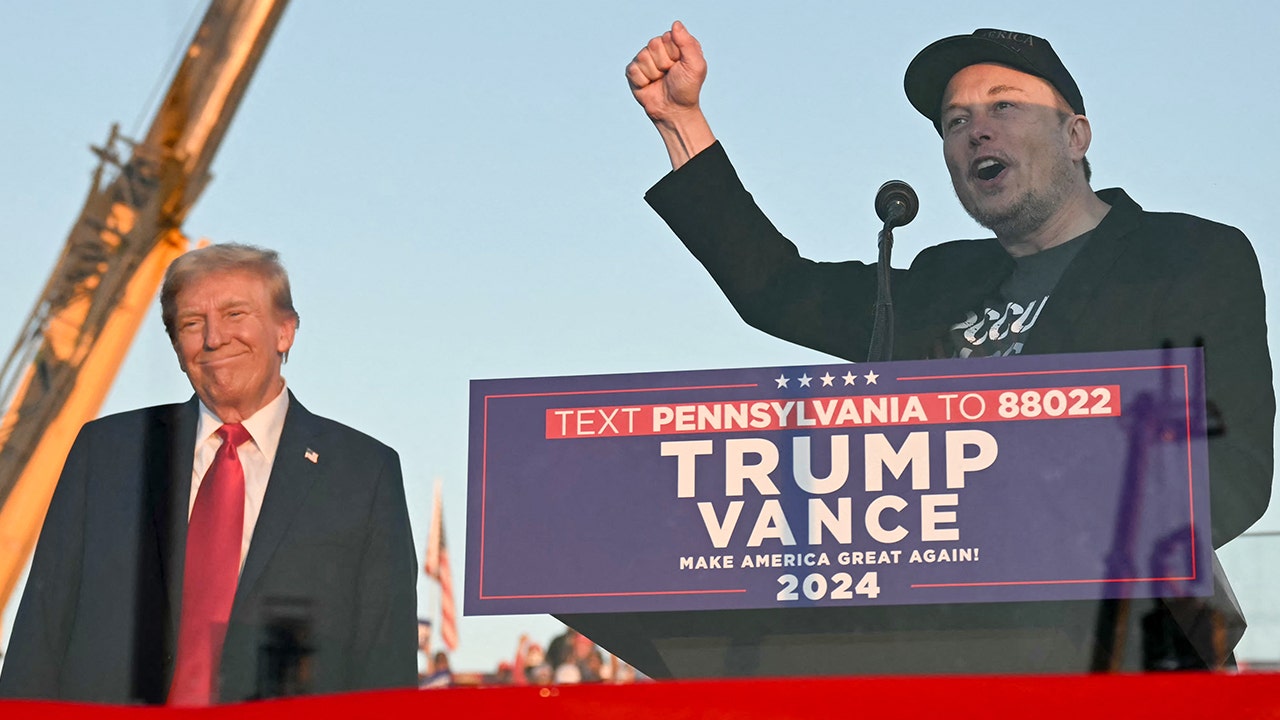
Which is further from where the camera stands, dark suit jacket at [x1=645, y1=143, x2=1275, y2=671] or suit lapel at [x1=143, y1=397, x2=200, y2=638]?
suit lapel at [x1=143, y1=397, x2=200, y2=638]

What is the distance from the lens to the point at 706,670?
461cm

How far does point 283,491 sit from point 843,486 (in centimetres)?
144

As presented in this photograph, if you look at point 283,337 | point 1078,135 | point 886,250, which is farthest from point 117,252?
point 1078,135

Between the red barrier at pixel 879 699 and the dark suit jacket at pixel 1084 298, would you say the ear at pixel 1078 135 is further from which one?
the red barrier at pixel 879 699

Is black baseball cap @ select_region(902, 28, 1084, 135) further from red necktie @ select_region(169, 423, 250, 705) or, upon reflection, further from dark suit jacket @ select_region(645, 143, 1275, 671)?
red necktie @ select_region(169, 423, 250, 705)

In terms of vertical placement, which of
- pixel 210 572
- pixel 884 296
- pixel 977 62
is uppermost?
pixel 977 62

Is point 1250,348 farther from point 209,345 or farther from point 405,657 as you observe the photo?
point 209,345

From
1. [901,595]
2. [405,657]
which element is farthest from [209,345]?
[901,595]

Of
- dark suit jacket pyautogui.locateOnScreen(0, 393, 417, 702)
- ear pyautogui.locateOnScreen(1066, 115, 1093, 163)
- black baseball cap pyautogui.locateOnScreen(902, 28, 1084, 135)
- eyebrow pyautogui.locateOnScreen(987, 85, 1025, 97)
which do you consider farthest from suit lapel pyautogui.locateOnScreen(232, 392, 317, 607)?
ear pyautogui.locateOnScreen(1066, 115, 1093, 163)

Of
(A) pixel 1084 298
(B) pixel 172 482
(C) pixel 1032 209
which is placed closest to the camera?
(A) pixel 1084 298

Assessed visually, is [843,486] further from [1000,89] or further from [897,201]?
[1000,89]

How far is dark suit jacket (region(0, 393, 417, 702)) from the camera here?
4855mm

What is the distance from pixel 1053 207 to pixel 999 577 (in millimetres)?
961

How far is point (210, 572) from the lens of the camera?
5.00 m
